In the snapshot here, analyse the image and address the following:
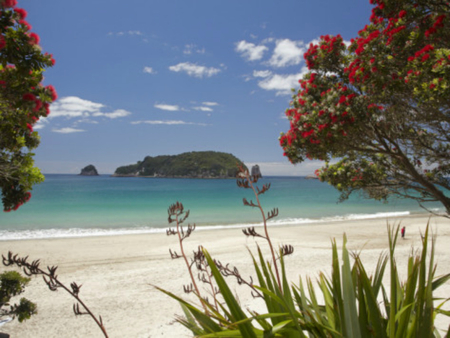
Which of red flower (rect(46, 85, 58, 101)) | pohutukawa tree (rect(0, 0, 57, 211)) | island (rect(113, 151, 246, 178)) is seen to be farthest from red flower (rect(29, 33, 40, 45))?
island (rect(113, 151, 246, 178))

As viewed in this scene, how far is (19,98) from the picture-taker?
3730 mm

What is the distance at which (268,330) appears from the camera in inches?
52.1

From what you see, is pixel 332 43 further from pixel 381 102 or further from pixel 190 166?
pixel 190 166

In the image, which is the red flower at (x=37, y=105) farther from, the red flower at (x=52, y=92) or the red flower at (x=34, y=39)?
the red flower at (x=34, y=39)

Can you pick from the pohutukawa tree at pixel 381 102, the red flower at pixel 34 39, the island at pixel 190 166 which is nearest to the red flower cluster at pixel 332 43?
the pohutukawa tree at pixel 381 102

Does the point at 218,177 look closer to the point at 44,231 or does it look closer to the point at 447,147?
the point at 44,231

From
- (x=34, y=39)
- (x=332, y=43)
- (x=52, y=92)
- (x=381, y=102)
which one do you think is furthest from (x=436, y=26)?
(x=52, y=92)

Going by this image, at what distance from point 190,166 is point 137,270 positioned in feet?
517

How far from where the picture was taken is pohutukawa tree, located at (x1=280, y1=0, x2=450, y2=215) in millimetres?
4426

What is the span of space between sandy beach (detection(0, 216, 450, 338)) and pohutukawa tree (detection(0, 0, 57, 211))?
3083 millimetres

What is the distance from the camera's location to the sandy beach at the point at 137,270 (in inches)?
264

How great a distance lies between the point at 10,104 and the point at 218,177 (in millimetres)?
161176

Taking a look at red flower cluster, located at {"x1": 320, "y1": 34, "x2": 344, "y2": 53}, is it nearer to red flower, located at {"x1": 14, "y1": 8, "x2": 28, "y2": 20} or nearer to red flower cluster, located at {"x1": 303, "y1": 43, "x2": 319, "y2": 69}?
red flower cluster, located at {"x1": 303, "y1": 43, "x2": 319, "y2": 69}

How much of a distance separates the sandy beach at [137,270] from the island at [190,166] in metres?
127
